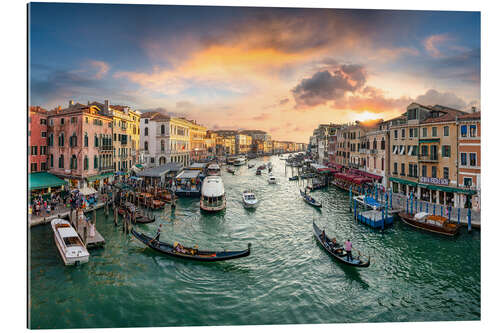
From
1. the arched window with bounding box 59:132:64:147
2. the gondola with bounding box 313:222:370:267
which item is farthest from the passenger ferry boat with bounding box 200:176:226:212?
the arched window with bounding box 59:132:64:147

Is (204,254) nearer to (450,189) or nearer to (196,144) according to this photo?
(450,189)

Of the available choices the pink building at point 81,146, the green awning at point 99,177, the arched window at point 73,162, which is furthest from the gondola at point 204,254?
the green awning at point 99,177

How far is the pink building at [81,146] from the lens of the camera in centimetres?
1083

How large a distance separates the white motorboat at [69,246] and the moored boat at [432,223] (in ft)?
41.6

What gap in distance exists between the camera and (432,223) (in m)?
10.7

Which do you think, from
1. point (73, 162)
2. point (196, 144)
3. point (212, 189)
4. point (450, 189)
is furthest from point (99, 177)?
point (450, 189)

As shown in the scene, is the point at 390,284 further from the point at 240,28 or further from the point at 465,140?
the point at 240,28

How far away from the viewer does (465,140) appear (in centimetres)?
997

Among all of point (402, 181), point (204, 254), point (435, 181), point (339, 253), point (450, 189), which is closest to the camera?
point (204, 254)

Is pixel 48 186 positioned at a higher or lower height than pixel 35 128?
lower

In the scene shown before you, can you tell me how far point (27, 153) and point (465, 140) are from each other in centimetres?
1362

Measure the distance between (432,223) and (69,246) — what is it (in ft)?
44.2

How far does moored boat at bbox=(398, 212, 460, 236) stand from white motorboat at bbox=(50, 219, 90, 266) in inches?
499

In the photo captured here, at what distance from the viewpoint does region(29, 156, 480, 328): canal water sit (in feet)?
18.5
